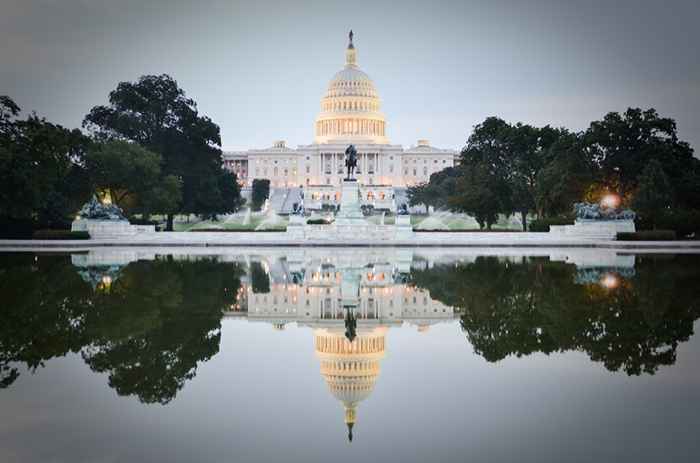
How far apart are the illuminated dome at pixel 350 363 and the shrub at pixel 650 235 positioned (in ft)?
120

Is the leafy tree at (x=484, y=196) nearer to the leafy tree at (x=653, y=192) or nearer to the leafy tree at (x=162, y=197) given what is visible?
the leafy tree at (x=653, y=192)

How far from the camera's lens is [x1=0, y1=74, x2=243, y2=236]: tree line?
45719 mm

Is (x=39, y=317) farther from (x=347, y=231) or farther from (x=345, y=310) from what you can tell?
(x=347, y=231)

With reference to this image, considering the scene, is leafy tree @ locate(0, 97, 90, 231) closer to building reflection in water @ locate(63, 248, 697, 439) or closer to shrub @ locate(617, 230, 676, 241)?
building reflection in water @ locate(63, 248, 697, 439)

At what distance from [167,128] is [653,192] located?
37.1 metres

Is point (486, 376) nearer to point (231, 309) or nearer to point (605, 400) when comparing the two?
point (605, 400)

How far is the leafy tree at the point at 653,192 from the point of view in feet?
160

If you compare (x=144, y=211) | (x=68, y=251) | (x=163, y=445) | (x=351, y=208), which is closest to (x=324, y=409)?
(x=163, y=445)

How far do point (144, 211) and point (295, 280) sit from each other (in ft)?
122

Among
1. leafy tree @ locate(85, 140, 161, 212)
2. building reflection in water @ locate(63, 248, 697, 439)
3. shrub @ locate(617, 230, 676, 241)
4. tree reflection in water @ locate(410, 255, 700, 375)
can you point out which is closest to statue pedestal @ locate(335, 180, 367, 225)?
leafy tree @ locate(85, 140, 161, 212)

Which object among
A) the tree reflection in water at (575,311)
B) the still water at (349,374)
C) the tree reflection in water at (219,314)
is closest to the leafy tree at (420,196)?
the tree reflection in water at (219,314)

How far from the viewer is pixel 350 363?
388 inches

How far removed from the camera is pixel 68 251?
1506 inches

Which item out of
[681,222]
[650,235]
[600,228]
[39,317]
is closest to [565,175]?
[600,228]
